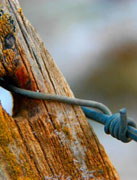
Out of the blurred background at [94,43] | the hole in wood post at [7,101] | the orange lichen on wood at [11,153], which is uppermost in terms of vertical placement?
the blurred background at [94,43]

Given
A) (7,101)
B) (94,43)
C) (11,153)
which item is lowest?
(11,153)

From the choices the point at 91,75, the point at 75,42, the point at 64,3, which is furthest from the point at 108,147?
the point at 64,3

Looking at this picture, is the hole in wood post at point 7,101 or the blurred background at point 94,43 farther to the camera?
the blurred background at point 94,43

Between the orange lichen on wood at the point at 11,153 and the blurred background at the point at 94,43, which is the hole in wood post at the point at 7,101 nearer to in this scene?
the orange lichen on wood at the point at 11,153

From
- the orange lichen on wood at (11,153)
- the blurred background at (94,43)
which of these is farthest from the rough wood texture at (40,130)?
the blurred background at (94,43)

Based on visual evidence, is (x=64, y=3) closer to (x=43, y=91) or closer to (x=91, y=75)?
(x=91, y=75)

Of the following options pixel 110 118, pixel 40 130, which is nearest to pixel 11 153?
pixel 40 130

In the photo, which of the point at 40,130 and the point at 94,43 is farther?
the point at 94,43

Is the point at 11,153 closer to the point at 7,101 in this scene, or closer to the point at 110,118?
the point at 7,101
